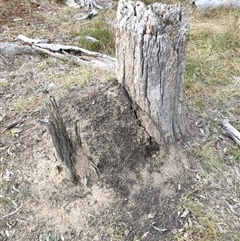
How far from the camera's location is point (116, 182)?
7.62ft

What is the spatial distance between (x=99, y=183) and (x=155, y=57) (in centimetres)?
95

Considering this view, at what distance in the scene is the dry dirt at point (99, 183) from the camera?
218cm

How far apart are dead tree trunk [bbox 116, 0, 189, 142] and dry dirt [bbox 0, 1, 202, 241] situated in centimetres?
15

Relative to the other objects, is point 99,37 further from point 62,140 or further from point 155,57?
point 62,140

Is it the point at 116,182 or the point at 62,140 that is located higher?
the point at 62,140

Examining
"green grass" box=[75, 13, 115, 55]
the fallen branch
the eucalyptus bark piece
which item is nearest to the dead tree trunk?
the eucalyptus bark piece

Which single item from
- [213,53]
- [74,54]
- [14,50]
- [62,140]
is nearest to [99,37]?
[74,54]

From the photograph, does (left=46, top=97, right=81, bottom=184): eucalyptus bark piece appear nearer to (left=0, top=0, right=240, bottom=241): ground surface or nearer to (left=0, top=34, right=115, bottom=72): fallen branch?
(left=0, top=0, right=240, bottom=241): ground surface

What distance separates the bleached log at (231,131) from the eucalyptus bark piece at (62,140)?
1329 mm

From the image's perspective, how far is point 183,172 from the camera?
7.93 ft

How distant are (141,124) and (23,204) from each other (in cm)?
102

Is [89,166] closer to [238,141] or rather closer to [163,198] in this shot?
[163,198]

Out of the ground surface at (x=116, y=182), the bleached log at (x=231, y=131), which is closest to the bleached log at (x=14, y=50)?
the ground surface at (x=116, y=182)

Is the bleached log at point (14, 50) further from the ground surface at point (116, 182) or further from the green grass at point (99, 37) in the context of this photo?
the ground surface at point (116, 182)
